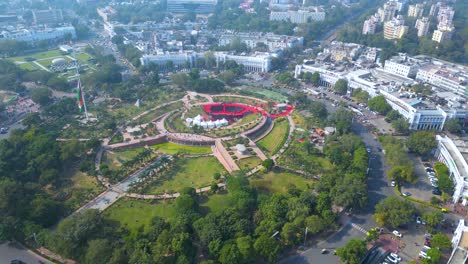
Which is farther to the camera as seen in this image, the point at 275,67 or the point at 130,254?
the point at 275,67

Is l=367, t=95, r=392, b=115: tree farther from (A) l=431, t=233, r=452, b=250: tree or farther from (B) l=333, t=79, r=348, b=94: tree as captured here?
(A) l=431, t=233, r=452, b=250: tree

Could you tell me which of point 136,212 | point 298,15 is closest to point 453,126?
point 136,212

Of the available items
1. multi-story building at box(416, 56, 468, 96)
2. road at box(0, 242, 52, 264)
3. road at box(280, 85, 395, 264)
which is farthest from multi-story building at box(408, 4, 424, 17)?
road at box(0, 242, 52, 264)

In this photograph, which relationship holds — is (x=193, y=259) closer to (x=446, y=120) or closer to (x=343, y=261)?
(x=343, y=261)

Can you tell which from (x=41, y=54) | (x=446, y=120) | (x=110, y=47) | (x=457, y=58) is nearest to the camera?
(x=446, y=120)

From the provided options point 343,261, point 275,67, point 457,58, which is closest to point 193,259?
point 343,261

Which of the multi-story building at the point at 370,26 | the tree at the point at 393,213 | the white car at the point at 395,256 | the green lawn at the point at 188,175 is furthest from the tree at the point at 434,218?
the multi-story building at the point at 370,26

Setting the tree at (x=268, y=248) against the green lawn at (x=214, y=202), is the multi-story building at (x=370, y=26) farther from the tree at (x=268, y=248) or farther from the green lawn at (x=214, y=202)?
the tree at (x=268, y=248)

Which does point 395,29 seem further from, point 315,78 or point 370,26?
point 315,78
